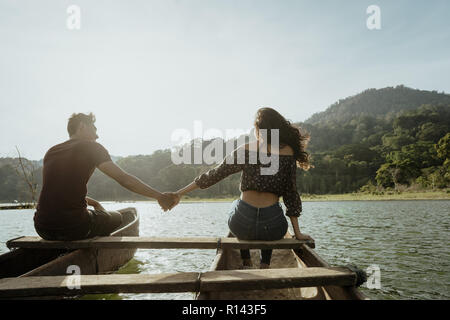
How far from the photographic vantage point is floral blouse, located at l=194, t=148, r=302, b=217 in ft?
12.1

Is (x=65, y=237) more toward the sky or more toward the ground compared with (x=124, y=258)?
more toward the sky

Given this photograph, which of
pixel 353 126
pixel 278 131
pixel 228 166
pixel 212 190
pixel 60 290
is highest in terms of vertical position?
pixel 353 126

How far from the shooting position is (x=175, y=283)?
243 cm

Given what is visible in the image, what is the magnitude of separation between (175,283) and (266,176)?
1822mm

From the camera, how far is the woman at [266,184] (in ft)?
12.2

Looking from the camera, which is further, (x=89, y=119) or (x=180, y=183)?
(x=180, y=183)

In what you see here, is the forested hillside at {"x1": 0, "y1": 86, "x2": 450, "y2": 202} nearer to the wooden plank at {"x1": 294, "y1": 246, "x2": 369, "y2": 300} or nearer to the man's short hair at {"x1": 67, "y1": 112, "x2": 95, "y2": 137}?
the wooden plank at {"x1": 294, "y1": 246, "x2": 369, "y2": 300}

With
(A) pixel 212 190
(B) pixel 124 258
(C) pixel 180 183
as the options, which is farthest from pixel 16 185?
(B) pixel 124 258

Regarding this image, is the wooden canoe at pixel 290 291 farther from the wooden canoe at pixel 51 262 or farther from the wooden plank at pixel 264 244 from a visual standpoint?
the wooden canoe at pixel 51 262

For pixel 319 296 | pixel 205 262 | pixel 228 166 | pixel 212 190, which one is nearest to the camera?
pixel 319 296

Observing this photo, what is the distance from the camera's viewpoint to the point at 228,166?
13.0 ft
